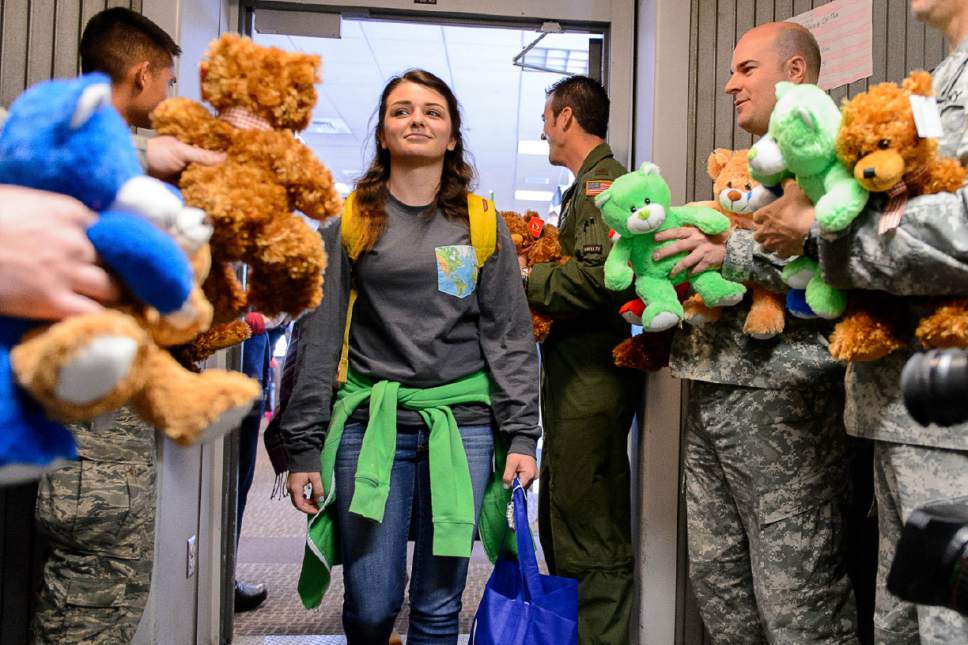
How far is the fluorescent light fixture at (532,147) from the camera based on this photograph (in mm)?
7105

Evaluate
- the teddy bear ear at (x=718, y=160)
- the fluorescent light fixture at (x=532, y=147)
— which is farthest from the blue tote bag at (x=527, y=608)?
the fluorescent light fixture at (x=532, y=147)

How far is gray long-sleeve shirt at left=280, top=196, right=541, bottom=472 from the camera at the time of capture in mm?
1558

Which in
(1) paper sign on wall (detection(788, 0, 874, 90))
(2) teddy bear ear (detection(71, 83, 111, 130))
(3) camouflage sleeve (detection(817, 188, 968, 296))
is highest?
(1) paper sign on wall (detection(788, 0, 874, 90))

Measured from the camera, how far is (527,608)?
1502mm

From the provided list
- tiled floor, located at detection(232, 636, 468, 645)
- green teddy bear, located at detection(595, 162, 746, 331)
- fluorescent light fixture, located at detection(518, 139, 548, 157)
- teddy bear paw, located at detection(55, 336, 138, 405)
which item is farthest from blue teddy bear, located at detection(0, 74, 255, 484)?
fluorescent light fixture, located at detection(518, 139, 548, 157)

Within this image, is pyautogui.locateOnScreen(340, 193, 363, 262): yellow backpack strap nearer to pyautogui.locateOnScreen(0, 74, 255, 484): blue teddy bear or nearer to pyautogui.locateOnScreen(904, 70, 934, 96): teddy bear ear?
pyautogui.locateOnScreen(0, 74, 255, 484): blue teddy bear

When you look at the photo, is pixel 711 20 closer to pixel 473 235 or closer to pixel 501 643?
pixel 473 235

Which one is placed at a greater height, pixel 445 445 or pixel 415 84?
pixel 415 84

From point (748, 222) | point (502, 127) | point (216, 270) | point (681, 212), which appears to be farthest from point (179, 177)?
point (502, 127)

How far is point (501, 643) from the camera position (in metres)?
1.50

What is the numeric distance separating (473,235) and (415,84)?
358 millimetres

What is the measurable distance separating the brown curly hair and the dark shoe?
167 cm

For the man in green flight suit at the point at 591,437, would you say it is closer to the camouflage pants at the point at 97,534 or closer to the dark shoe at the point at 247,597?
the camouflage pants at the point at 97,534

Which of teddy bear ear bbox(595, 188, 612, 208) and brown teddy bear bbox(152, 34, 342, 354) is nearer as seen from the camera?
brown teddy bear bbox(152, 34, 342, 354)
